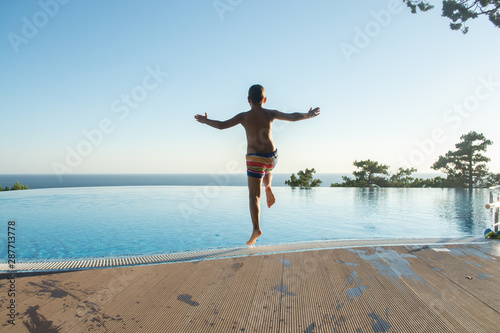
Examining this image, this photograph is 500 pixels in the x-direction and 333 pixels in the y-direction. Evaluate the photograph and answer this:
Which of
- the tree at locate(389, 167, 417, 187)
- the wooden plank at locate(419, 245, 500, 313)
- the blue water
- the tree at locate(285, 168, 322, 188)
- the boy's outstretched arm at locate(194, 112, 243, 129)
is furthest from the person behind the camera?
the tree at locate(389, 167, 417, 187)

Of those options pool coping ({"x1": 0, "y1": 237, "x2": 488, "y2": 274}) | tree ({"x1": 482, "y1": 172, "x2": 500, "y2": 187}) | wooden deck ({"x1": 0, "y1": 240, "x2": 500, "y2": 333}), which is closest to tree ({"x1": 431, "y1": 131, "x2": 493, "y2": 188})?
tree ({"x1": 482, "y1": 172, "x2": 500, "y2": 187})

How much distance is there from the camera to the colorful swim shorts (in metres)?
2.61

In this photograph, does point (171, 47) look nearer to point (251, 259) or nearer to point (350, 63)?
point (350, 63)

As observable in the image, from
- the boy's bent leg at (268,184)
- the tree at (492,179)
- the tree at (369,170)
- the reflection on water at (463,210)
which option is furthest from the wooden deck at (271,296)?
the tree at (492,179)

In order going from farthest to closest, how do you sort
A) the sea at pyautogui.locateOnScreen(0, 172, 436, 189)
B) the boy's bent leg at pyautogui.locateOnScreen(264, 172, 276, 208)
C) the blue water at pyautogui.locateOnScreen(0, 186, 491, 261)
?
the sea at pyautogui.locateOnScreen(0, 172, 436, 189) < the blue water at pyautogui.locateOnScreen(0, 186, 491, 261) < the boy's bent leg at pyautogui.locateOnScreen(264, 172, 276, 208)

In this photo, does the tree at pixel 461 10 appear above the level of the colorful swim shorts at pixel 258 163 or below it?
above

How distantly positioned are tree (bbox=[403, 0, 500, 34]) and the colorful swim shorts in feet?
24.2

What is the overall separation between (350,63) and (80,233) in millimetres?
6702

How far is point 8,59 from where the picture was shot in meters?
8.55

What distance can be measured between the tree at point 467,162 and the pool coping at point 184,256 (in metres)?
14.2

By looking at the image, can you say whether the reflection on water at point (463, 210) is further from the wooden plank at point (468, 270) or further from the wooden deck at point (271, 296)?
the wooden deck at point (271, 296)

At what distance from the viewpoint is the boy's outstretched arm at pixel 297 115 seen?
Answer: 8.26ft

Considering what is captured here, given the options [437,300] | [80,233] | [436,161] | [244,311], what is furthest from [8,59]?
[436,161]

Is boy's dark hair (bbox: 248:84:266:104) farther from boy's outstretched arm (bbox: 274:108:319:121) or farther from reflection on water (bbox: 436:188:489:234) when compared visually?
reflection on water (bbox: 436:188:489:234)
